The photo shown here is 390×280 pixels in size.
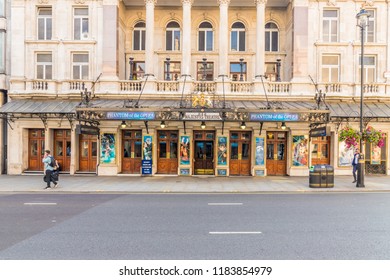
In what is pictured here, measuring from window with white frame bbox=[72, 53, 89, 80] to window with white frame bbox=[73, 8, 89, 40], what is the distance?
4.57 ft

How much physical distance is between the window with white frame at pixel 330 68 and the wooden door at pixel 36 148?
22377mm

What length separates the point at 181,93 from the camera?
2172 cm

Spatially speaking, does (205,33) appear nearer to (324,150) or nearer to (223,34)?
(223,34)

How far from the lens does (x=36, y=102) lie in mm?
21984

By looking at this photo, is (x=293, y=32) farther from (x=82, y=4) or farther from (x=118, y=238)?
(x=118, y=238)

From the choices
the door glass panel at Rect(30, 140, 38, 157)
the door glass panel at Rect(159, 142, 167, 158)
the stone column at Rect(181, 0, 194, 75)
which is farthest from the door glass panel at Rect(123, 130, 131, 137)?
the door glass panel at Rect(30, 140, 38, 157)

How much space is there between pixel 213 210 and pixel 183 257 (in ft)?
16.2

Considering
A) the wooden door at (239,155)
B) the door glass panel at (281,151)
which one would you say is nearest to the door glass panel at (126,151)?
the wooden door at (239,155)

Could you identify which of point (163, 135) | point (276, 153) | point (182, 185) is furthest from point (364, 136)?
point (163, 135)

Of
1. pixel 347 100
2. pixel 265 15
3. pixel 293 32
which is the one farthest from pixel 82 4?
pixel 347 100

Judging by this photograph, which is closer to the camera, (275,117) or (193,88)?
(275,117)

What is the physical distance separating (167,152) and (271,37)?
42.4ft

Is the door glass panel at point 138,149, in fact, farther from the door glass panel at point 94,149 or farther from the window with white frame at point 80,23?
the window with white frame at point 80,23

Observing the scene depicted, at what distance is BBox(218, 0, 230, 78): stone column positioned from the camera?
22.1m
